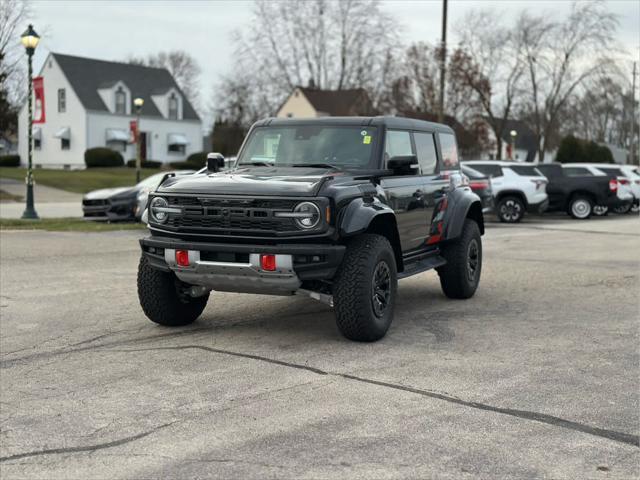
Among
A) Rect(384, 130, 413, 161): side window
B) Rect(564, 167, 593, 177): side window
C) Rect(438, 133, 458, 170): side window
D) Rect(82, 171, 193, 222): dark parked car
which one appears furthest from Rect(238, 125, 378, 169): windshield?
Rect(564, 167, 593, 177): side window

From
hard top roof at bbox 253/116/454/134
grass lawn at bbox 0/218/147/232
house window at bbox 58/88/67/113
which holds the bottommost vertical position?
grass lawn at bbox 0/218/147/232

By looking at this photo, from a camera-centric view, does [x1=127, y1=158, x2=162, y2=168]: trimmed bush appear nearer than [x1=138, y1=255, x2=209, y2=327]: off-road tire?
No

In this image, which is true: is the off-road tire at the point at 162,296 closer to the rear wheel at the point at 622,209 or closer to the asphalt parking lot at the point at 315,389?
the asphalt parking lot at the point at 315,389

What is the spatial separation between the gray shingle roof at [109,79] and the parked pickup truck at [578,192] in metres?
39.2

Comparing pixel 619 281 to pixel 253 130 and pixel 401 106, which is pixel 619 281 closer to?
pixel 253 130

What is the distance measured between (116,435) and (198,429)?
1.44 feet

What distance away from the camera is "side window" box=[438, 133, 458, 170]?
9312mm

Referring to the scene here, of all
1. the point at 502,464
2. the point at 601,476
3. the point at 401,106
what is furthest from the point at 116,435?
the point at 401,106

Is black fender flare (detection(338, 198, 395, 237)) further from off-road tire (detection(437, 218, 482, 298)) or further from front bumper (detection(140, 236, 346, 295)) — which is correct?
off-road tire (detection(437, 218, 482, 298))

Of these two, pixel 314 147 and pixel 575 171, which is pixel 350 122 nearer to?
pixel 314 147

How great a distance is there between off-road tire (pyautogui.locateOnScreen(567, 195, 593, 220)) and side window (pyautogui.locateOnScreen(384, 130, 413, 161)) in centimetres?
1875

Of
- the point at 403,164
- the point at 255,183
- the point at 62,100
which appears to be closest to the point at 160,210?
the point at 255,183

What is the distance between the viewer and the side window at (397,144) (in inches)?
312

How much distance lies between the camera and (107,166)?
5491 cm
